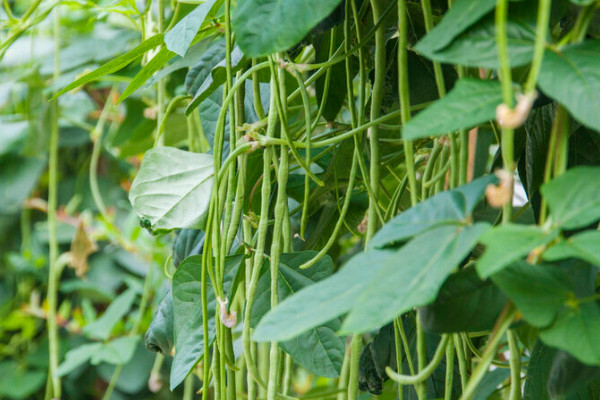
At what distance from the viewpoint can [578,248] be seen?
0.19 meters

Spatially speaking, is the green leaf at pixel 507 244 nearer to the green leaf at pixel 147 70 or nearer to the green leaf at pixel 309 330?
the green leaf at pixel 309 330

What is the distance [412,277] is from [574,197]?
59 millimetres

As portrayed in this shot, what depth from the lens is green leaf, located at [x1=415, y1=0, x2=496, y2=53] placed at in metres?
0.22

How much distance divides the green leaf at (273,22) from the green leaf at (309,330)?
0.15 m

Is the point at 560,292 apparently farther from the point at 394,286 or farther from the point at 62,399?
the point at 62,399

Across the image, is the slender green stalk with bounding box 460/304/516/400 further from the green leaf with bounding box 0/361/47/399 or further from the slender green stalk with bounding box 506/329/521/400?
the green leaf with bounding box 0/361/47/399

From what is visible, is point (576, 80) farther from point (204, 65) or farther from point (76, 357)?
point (76, 357)

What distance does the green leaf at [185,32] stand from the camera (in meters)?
0.34

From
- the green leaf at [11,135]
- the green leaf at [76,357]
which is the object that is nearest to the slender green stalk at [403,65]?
the green leaf at [76,357]

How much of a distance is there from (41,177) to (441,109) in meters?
1.58

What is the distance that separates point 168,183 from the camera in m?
0.41

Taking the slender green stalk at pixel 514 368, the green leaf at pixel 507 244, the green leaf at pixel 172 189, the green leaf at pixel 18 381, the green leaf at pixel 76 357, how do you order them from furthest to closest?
the green leaf at pixel 18 381 → the green leaf at pixel 76 357 → the green leaf at pixel 172 189 → the slender green stalk at pixel 514 368 → the green leaf at pixel 507 244

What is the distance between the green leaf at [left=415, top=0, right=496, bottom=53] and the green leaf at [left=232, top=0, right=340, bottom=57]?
0.14 feet

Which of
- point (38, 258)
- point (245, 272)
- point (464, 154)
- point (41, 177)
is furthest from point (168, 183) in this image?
point (41, 177)
